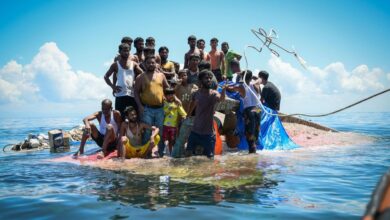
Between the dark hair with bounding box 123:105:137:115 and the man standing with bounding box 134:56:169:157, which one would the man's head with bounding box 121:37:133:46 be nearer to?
the man standing with bounding box 134:56:169:157

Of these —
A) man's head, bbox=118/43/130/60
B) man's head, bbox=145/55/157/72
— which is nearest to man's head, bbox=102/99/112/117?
man's head, bbox=118/43/130/60

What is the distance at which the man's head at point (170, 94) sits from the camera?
7.82 m

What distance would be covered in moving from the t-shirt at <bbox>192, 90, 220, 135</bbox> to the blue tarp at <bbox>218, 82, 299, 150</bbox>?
2620 millimetres

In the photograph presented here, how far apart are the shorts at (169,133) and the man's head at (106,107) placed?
53.4 inches

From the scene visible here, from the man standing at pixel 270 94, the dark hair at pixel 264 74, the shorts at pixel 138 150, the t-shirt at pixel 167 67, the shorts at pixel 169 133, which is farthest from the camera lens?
the man standing at pixel 270 94

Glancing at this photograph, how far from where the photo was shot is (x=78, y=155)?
8594mm

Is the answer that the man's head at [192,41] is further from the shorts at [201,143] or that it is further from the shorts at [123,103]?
the shorts at [201,143]

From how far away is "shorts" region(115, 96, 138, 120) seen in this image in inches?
311

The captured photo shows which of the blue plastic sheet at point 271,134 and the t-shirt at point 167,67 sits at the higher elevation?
the t-shirt at point 167,67

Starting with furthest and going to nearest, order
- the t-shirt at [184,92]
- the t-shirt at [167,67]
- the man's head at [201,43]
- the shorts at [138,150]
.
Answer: the man's head at [201,43]
the t-shirt at [167,67]
the t-shirt at [184,92]
the shorts at [138,150]

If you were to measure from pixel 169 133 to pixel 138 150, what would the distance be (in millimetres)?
905

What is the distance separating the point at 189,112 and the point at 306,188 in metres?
3.00

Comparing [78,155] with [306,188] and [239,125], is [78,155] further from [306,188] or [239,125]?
[306,188]

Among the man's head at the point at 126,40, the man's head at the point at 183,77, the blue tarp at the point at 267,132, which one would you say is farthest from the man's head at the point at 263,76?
the man's head at the point at 126,40
